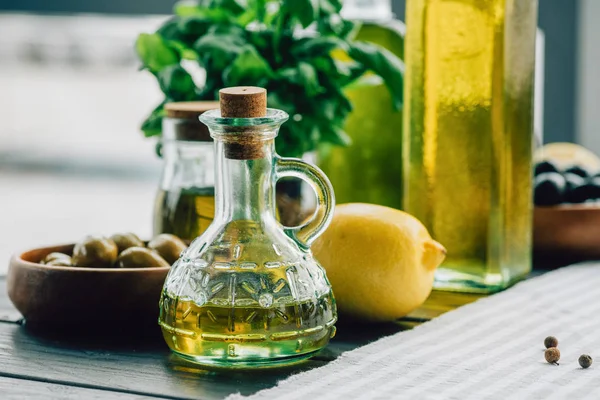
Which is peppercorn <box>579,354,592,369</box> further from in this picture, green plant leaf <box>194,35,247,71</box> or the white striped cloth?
green plant leaf <box>194,35,247,71</box>

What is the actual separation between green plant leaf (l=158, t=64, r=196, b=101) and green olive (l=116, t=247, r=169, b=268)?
22 cm

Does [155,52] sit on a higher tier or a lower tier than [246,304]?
higher

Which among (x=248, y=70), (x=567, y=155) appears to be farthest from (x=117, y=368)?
(x=567, y=155)

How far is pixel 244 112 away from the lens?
0.61 m

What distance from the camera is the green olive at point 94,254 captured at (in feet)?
2.34

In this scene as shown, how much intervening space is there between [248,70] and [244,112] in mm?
257

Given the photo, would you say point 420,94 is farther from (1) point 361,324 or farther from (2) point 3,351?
(2) point 3,351

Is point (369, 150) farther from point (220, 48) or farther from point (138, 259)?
point (138, 259)

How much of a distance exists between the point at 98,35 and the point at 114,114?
17.7 inches

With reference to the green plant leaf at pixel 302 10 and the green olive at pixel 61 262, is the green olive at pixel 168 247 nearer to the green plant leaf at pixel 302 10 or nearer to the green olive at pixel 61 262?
the green olive at pixel 61 262

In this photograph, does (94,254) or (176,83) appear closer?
(94,254)

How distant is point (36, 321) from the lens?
72 centimetres

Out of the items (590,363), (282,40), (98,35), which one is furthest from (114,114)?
(590,363)

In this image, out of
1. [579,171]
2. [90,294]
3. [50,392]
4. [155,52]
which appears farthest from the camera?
[579,171]
